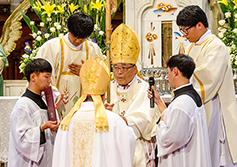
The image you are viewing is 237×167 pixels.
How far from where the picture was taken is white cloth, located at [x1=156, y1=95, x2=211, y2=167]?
340cm

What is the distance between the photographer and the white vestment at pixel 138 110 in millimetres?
3965

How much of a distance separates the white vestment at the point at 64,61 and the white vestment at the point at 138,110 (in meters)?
0.65

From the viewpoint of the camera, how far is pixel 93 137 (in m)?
3.32

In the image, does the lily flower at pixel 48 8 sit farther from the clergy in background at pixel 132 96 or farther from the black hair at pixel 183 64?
the black hair at pixel 183 64

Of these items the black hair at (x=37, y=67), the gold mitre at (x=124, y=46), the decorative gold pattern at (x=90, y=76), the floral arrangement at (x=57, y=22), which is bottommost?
the decorative gold pattern at (x=90, y=76)

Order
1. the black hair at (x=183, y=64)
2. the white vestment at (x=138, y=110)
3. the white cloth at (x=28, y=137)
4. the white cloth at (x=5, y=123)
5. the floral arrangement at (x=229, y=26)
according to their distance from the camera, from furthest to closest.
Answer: the floral arrangement at (x=229, y=26), the white cloth at (x=5, y=123), the white vestment at (x=138, y=110), the white cloth at (x=28, y=137), the black hair at (x=183, y=64)

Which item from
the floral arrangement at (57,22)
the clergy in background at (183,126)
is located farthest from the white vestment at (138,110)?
the floral arrangement at (57,22)

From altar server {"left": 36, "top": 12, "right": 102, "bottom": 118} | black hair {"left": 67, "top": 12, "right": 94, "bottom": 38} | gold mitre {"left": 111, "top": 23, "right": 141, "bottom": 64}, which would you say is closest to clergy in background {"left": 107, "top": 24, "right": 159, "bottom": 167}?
gold mitre {"left": 111, "top": 23, "right": 141, "bottom": 64}

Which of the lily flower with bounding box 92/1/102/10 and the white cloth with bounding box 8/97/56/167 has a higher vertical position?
the lily flower with bounding box 92/1/102/10

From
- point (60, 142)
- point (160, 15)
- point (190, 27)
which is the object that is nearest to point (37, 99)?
point (60, 142)

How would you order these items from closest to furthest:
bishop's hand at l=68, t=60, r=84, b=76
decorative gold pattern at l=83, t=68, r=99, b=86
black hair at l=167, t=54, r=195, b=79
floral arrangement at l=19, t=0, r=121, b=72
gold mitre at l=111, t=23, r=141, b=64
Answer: decorative gold pattern at l=83, t=68, r=99, b=86 → black hair at l=167, t=54, r=195, b=79 → gold mitre at l=111, t=23, r=141, b=64 → bishop's hand at l=68, t=60, r=84, b=76 → floral arrangement at l=19, t=0, r=121, b=72

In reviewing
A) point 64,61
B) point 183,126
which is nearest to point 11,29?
Result: point 64,61

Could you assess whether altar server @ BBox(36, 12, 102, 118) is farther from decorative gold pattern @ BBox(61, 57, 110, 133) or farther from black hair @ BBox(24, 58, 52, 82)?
decorative gold pattern @ BBox(61, 57, 110, 133)

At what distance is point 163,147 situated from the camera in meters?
3.57
